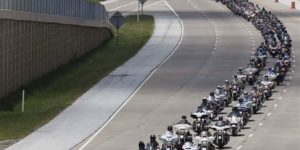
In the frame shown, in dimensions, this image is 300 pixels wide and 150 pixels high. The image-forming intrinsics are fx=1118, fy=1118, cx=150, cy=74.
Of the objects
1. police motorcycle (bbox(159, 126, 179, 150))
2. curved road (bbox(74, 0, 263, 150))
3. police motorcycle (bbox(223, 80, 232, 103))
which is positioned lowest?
curved road (bbox(74, 0, 263, 150))

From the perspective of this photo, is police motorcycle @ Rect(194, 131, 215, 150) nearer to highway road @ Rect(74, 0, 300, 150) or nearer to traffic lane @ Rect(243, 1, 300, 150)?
highway road @ Rect(74, 0, 300, 150)

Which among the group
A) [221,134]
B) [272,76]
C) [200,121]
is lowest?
[272,76]

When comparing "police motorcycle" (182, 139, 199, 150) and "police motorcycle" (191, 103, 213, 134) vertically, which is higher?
Result: "police motorcycle" (182, 139, 199, 150)

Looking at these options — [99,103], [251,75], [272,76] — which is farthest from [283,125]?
[251,75]

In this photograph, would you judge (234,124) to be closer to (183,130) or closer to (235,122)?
(235,122)

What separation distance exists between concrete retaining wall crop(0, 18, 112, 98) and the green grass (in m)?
0.61

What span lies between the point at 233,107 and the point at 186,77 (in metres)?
20.3

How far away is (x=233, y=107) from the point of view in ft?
166

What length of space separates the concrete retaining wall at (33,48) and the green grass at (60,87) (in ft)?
1.99

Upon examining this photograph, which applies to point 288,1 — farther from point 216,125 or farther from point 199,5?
point 216,125

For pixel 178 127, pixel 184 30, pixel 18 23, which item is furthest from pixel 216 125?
pixel 184 30

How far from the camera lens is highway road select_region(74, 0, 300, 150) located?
46.2 meters

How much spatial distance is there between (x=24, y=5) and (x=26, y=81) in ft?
14.7

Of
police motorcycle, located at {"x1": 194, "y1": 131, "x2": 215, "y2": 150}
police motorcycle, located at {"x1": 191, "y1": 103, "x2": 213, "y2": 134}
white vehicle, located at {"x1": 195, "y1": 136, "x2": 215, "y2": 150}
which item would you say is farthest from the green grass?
white vehicle, located at {"x1": 195, "y1": 136, "x2": 215, "y2": 150}
